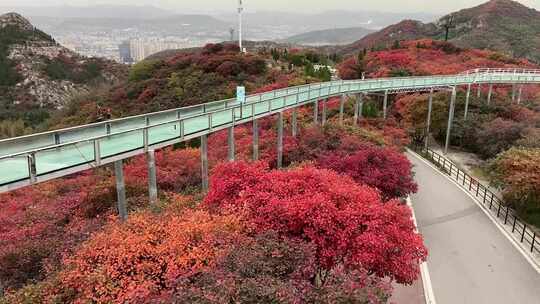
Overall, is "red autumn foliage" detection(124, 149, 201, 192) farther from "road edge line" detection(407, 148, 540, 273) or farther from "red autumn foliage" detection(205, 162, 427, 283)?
"road edge line" detection(407, 148, 540, 273)

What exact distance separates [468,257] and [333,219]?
8687 mm

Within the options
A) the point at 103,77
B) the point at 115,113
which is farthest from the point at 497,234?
the point at 103,77

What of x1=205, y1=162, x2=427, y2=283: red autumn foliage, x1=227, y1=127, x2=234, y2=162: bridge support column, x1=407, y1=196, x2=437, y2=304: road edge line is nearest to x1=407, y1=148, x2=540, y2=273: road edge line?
x1=407, y1=196, x2=437, y2=304: road edge line

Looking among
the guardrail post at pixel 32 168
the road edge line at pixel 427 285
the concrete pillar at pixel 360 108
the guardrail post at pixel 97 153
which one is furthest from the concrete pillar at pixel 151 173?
the concrete pillar at pixel 360 108

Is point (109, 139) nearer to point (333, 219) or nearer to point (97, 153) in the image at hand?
point (97, 153)

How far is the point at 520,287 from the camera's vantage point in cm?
1436

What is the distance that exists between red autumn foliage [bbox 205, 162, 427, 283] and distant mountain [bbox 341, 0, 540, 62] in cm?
7930

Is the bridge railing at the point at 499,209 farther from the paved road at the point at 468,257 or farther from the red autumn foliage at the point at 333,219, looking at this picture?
the red autumn foliage at the point at 333,219

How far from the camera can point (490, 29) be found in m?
103

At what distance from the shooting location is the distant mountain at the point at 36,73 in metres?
70.4

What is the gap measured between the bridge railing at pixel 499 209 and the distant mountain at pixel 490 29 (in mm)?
61533

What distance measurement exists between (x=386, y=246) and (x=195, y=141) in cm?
1640

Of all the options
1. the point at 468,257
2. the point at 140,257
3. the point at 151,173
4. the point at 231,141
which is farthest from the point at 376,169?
the point at 140,257

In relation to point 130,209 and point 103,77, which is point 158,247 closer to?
point 130,209
